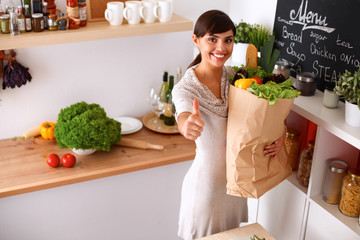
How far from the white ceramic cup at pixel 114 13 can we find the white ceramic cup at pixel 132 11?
27mm

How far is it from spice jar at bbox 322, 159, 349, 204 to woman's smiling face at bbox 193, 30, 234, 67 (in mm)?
634

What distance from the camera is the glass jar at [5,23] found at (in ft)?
6.73

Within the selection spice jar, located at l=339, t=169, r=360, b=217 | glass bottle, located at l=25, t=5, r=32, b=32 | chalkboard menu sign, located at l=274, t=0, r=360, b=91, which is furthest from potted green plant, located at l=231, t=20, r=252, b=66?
glass bottle, located at l=25, t=5, r=32, b=32

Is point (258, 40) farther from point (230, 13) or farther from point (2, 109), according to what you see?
point (2, 109)

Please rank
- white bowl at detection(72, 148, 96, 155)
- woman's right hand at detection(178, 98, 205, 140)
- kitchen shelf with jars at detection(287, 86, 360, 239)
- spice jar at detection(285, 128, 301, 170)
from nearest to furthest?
woman's right hand at detection(178, 98, 205, 140), kitchen shelf with jars at detection(287, 86, 360, 239), spice jar at detection(285, 128, 301, 170), white bowl at detection(72, 148, 96, 155)

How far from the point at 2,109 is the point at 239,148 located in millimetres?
1475

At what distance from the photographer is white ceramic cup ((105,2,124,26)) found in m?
2.20

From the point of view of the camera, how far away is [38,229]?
8.03ft

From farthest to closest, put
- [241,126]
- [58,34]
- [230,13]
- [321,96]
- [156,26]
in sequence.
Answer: [230,13] < [156,26] < [58,34] < [321,96] < [241,126]

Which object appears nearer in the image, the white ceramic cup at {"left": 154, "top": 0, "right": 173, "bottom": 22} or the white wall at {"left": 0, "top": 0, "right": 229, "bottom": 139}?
the white ceramic cup at {"left": 154, "top": 0, "right": 173, "bottom": 22}

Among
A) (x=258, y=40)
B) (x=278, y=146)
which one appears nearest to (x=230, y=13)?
(x=258, y=40)

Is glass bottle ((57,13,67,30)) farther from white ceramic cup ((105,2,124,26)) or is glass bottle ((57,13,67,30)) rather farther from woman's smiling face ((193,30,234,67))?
woman's smiling face ((193,30,234,67))

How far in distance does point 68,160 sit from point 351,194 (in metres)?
1.38

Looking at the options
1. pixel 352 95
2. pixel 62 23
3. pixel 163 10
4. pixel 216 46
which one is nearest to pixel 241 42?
pixel 163 10
